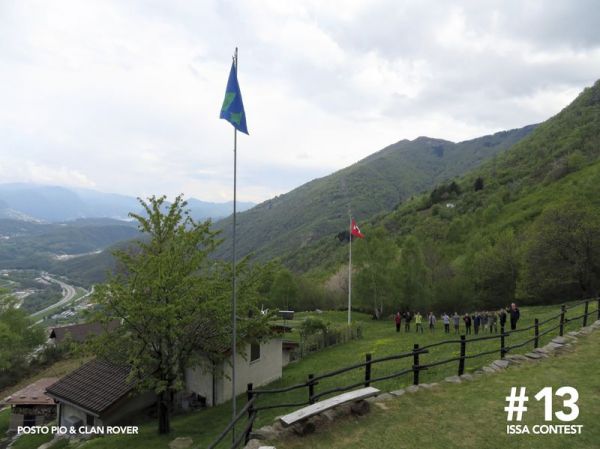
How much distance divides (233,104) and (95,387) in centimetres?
1980

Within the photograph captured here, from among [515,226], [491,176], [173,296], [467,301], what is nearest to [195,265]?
[173,296]

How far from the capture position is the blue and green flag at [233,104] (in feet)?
46.0

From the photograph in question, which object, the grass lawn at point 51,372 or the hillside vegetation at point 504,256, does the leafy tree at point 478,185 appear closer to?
the hillside vegetation at point 504,256

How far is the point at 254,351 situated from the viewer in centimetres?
2564

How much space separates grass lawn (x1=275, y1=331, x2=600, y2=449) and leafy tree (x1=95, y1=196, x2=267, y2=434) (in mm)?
9531

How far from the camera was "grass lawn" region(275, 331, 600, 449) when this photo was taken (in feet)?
30.0

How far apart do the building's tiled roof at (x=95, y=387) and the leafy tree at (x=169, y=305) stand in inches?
156

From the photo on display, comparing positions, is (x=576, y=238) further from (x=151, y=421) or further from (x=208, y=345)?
(x=151, y=421)

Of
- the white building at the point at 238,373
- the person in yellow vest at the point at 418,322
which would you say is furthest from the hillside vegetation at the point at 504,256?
the white building at the point at 238,373

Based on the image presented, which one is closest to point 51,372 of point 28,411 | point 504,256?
point 28,411

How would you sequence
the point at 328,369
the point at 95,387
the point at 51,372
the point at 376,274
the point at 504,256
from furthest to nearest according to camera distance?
1. the point at 376,274
2. the point at 51,372
3. the point at 504,256
4. the point at 328,369
5. the point at 95,387

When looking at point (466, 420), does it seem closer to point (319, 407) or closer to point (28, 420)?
point (319, 407)

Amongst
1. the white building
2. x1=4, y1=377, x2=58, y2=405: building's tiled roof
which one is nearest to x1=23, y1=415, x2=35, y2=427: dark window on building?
x1=4, y1=377, x2=58, y2=405: building's tiled roof

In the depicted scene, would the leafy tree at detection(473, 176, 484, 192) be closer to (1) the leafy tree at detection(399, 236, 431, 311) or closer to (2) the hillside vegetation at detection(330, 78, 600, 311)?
(2) the hillside vegetation at detection(330, 78, 600, 311)
